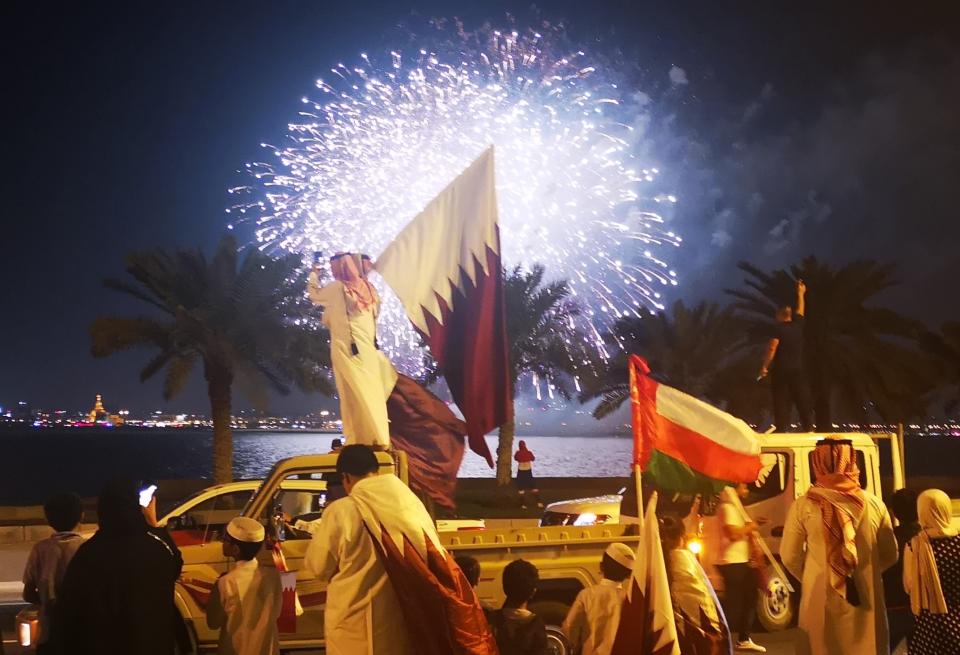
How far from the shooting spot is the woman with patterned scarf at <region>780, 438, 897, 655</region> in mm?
6109

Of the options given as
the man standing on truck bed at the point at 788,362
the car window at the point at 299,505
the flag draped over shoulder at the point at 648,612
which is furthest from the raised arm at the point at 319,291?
the man standing on truck bed at the point at 788,362

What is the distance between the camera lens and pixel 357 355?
721cm

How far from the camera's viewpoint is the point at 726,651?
5.80 metres

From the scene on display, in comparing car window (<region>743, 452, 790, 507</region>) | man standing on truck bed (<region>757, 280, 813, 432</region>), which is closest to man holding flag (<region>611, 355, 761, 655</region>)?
car window (<region>743, 452, 790, 507</region>)

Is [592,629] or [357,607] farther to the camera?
[592,629]

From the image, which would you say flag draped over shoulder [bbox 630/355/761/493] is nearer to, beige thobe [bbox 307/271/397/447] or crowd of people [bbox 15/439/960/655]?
crowd of people [bbox 15/439/960/655]

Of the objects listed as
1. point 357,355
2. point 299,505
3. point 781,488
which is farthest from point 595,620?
point 781,488

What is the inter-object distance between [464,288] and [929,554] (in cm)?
323

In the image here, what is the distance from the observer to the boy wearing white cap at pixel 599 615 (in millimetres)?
Result: 5512

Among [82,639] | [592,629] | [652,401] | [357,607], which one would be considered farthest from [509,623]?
[652,401]

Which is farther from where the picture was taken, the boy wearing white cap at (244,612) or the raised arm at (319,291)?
the raised arm at (319,291)

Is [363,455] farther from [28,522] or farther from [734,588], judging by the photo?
[28,522]

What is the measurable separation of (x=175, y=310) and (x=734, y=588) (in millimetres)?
20959

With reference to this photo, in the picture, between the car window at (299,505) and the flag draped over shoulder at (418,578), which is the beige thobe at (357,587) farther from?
the car window at (299,505)
